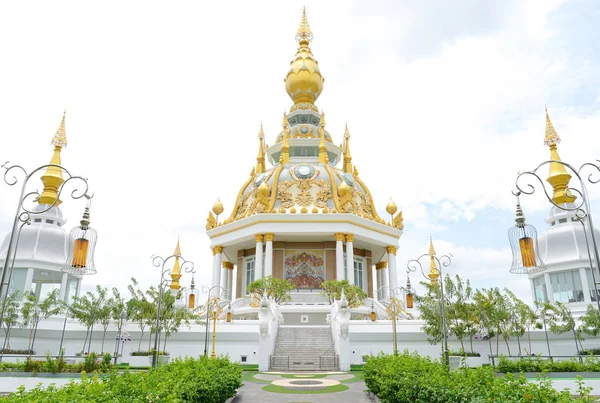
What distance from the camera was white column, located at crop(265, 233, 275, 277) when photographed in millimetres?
37500

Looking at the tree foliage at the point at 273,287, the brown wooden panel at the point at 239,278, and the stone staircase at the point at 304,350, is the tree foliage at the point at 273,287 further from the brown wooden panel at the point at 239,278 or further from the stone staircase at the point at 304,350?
the brown wooden panel at the point at 239,278

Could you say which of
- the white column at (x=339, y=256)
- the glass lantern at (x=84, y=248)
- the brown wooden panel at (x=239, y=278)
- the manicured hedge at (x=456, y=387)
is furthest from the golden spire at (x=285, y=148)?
the manicured hedge at (x=456, y=387)

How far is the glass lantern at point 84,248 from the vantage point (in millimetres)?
13125

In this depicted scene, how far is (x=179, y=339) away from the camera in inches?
1082

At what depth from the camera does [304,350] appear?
84.9ft

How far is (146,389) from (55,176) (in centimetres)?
1362

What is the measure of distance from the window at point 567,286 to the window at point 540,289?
1.01 meters

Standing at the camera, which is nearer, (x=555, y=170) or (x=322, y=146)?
(x=555, y=170)

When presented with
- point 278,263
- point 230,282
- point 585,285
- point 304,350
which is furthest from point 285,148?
point 585,285

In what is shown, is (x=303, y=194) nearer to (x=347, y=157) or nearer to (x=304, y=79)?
(x=347, y=157)

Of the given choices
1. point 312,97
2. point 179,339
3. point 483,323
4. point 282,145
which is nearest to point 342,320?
point 483,323

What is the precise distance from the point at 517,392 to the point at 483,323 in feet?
61.5

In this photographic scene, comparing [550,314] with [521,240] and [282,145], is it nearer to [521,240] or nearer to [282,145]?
[521,240]

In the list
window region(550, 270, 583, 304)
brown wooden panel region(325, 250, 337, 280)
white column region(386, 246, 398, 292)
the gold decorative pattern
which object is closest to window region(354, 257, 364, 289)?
white column region(386, 246, 398, 292)
